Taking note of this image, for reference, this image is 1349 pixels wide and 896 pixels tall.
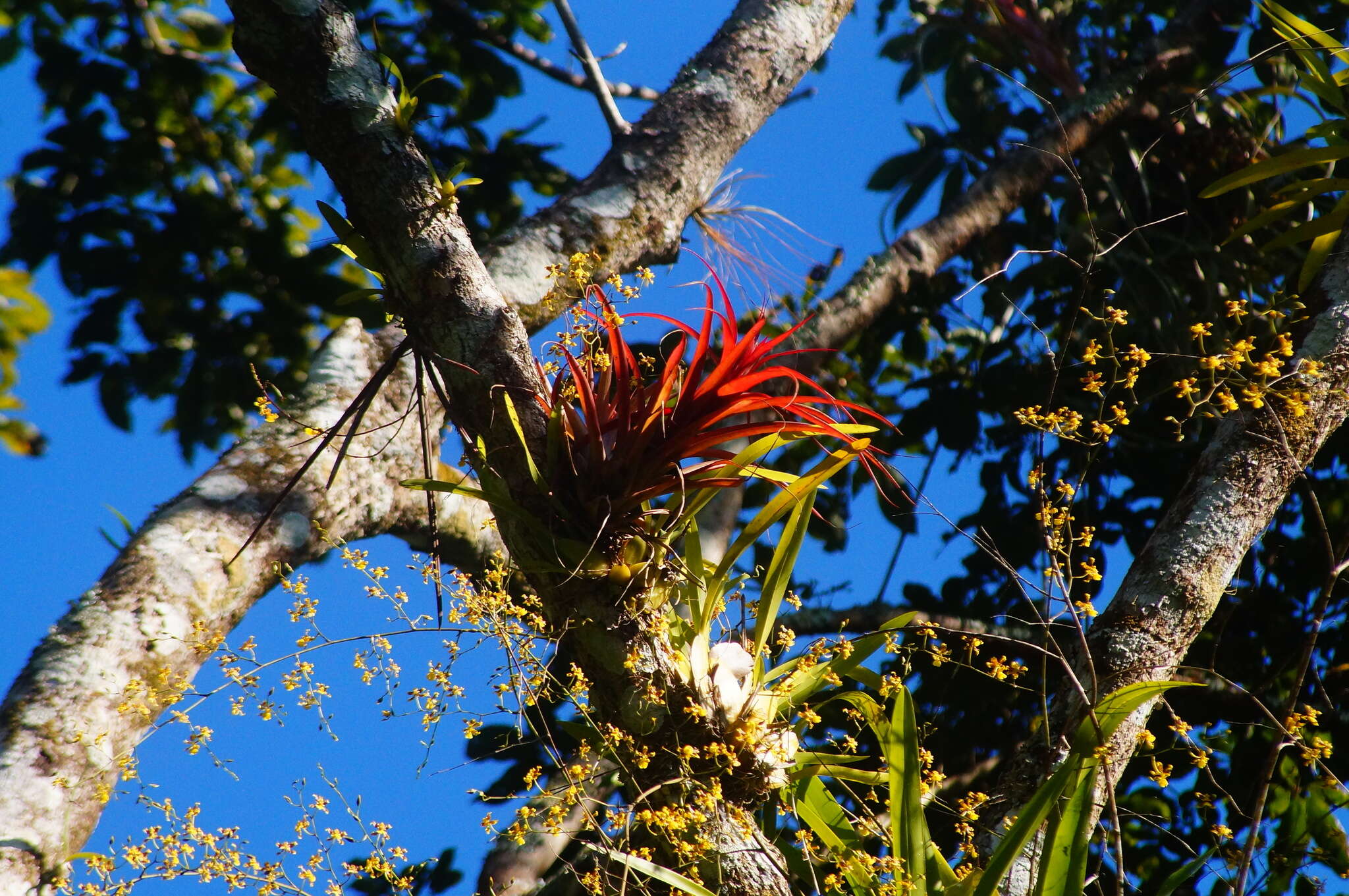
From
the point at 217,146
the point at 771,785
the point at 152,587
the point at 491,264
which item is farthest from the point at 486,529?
the point at 217,146

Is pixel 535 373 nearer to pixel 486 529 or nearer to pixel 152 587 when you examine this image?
pixel 152 587

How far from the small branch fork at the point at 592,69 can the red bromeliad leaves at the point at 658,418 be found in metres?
1.32

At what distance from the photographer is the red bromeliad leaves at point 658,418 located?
1140 mm

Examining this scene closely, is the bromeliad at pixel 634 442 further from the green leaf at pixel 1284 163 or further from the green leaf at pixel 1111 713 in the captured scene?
the green leaf at pixel 1284 163

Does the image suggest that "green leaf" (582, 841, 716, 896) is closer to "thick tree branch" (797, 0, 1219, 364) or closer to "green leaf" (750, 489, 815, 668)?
"green leaf" (750, 489, 815, 668)

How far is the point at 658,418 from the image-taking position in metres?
1.15

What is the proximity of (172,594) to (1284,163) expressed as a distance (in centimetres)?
214

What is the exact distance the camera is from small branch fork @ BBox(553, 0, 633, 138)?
7.80 ft

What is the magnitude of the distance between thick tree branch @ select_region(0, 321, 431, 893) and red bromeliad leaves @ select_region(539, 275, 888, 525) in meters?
0.31

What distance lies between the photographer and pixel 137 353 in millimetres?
2807

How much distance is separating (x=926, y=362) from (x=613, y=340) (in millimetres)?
2000

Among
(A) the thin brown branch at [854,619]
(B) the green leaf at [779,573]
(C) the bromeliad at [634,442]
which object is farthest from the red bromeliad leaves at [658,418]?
(A) the thin brown branch at [854,619]

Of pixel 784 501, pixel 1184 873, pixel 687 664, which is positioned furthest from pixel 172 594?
pixel 1184 873

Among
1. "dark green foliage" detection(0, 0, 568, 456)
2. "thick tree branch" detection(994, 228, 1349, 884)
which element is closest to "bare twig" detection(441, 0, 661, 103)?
"dark green foliage" detection(0, 0, 568, 456)
